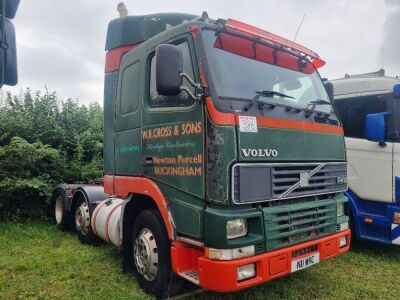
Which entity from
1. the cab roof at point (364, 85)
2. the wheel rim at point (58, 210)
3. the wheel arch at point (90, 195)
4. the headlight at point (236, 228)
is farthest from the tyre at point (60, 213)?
the cab roof at point (364, 85)

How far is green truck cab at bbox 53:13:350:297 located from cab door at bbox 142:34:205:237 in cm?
1

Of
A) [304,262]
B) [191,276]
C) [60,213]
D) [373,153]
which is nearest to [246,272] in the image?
[191,276]

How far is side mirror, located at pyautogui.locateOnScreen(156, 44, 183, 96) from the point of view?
3.13 m

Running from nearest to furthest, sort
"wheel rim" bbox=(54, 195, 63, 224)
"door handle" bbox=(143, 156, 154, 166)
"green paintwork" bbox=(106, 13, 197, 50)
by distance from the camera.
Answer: "door handle" bbox=(143, 156, 154, 166) → "green paintwork" bbox=(106, 13, 197, 50) → "wheel rim" bbox=(54, 195, 63, 224)

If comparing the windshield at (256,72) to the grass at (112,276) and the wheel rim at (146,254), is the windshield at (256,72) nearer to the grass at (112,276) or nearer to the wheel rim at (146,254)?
the wheel rim at (146,254)

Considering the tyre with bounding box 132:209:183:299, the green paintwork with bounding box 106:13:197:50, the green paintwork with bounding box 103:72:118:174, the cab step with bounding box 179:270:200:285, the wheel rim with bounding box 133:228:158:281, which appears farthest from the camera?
the green paintwork with bounding box 103:72:118:174

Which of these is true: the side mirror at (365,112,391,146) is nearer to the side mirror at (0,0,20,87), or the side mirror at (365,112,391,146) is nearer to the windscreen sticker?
the windscreen sticker

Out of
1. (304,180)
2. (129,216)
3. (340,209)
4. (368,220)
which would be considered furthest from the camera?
(368,220)

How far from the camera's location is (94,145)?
9.34 meters

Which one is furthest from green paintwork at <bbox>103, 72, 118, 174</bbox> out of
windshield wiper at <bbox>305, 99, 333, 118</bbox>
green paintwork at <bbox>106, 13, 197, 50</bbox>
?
windshield wiper at <bbox>305, 99, 333, 118</bbox>

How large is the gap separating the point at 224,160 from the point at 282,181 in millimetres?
682

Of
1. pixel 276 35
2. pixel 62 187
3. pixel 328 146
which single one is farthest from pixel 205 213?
pixel 62 187

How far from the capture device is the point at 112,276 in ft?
14.8

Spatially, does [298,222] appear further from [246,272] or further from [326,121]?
[326,121]
